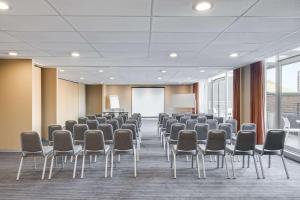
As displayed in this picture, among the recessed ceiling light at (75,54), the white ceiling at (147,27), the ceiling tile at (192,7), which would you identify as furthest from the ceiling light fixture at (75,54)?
the ceiling tile at (192,7)

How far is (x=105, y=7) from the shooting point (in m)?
3.61

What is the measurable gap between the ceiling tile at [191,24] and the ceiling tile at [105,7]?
0.44 metres

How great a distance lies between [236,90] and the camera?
34.6 ft

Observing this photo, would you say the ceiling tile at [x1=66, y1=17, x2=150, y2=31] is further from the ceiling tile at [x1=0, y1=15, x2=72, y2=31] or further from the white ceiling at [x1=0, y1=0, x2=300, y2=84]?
the ceiling tile at [x1=0, y1=15, x2=72, y2=31]

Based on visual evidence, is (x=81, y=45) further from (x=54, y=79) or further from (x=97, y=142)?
(x=54, y=79)

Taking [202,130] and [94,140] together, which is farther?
[202,130]

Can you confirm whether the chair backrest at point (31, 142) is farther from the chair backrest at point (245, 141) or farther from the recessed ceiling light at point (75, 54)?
the chair backrest at point (245, 141)

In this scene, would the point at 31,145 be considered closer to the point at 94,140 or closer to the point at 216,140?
the point at 94,140

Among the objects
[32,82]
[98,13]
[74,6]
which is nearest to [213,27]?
[98,13]

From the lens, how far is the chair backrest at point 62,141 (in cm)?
536

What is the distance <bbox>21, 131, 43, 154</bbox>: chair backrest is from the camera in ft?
17.5

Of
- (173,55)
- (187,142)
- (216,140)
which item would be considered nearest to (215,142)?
(216,140)

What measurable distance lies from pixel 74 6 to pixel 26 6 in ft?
1.98

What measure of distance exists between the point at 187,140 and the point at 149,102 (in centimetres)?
1611
